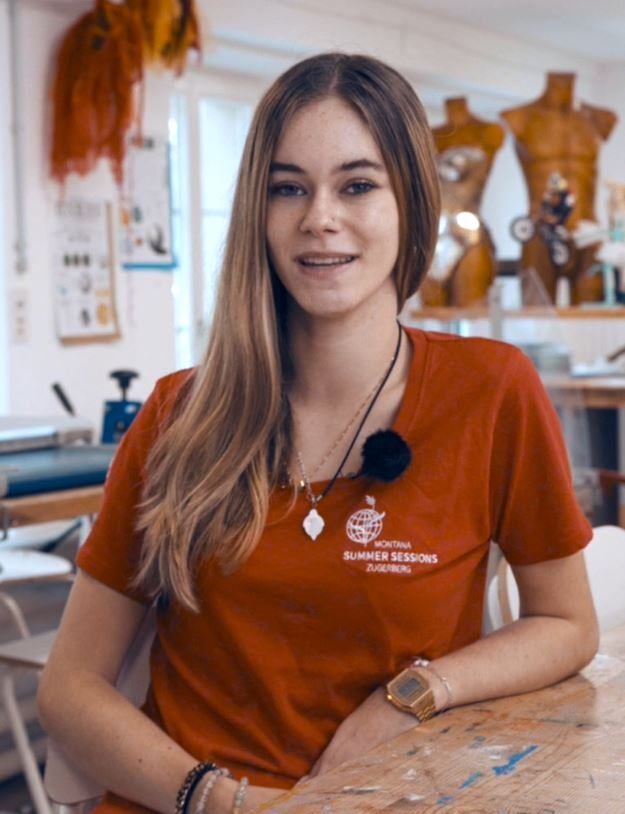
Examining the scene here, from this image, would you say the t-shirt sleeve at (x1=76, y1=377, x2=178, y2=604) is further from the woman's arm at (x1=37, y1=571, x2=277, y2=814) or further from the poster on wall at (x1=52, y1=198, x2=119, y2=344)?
the poster on wall at (x1=52, y1=198, x2=119, y2=344)

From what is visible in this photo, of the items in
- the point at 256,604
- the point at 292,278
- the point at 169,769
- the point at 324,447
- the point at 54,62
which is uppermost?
the point at 54,62

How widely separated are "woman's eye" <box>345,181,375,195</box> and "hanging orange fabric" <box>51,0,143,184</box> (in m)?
3.27

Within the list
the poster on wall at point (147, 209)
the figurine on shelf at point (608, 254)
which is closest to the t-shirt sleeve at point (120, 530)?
the poster on wall at point (147, 209)

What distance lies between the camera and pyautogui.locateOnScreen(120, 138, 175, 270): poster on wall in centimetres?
505

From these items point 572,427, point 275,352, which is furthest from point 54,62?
point 275,352

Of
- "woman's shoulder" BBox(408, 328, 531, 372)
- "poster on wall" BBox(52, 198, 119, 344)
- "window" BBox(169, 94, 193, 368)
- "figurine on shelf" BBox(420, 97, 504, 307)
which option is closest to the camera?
"woman's shoulder" BBox(408, 328, 531, 372)

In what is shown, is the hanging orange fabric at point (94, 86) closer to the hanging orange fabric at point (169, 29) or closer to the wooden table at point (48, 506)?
the hanging orange fabric at point (169, 29)

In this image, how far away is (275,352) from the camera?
4.78ft

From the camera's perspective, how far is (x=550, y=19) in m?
7.24

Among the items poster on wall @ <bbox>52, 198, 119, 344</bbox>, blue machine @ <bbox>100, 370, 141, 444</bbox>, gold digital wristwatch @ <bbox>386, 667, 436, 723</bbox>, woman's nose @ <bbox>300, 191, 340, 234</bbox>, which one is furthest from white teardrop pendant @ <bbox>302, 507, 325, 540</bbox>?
poster on wall @ <bbox>52, 198, 119, 344</bbox>

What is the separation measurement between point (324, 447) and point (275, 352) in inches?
4.4

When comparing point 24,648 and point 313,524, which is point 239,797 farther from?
point 24,648

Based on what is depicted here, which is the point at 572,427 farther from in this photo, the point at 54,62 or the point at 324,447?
the point at 324,447

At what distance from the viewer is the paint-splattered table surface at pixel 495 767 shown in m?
0.94
